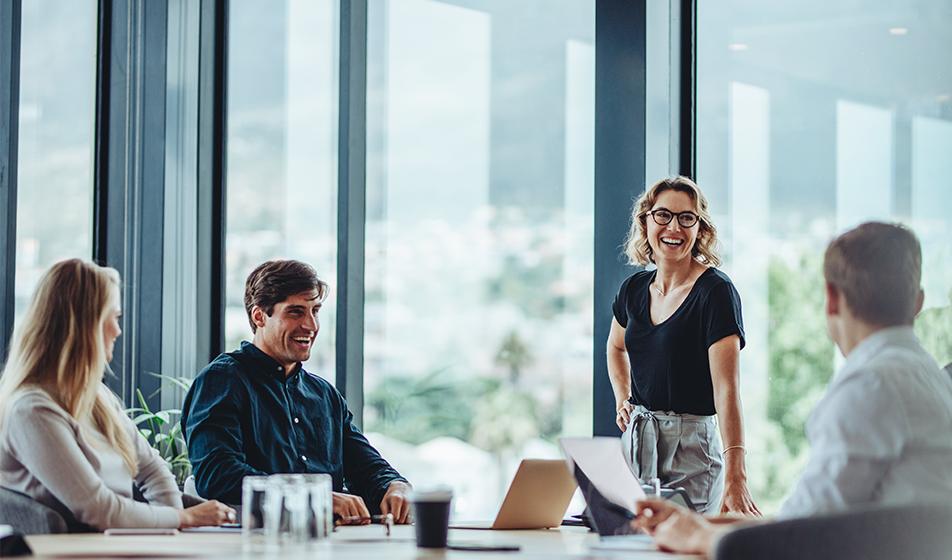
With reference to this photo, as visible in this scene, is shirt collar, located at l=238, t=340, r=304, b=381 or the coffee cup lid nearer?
the coffee cup lid

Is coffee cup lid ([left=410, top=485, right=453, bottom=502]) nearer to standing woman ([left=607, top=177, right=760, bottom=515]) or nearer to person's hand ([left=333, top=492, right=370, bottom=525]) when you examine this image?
person's hand ([left=333, top=492, right=370, bottom=525])

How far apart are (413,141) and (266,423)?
4276 mm

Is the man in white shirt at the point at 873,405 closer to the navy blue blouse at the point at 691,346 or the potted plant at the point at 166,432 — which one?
the navy blue blouse at the point at 691,346

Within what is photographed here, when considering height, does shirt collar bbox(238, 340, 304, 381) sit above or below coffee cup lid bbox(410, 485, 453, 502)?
above

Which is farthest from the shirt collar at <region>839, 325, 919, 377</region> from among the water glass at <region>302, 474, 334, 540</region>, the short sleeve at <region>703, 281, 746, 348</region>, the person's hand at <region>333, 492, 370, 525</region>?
the short sleeve at <region>703, 281, 746, 348</region>

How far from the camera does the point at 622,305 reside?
12.7ft

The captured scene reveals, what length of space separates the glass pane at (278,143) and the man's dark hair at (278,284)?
1912mm

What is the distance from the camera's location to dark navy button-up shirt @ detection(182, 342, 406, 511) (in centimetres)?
305

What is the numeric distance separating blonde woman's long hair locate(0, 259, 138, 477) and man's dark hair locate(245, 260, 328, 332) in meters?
0.57

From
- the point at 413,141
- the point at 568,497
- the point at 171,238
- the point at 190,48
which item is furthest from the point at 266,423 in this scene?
the point at 413,141

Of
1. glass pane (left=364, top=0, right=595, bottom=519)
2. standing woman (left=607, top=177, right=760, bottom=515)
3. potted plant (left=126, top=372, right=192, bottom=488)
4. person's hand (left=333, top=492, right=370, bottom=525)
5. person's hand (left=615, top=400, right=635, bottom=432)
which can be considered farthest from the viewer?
glass pane (left=364, top=0, right=595, bottom=519)

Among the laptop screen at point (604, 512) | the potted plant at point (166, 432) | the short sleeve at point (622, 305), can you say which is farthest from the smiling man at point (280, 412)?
the potted plant at point (166, 432)

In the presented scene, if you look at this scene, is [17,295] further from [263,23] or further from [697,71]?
[697,71]

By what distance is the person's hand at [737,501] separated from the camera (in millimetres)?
3252
